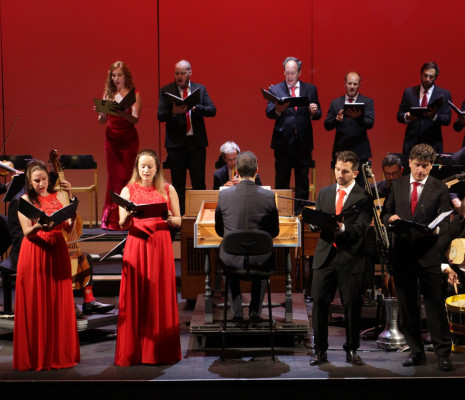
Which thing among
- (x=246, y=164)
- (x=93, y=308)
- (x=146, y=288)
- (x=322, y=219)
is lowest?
(x=93, y=308)

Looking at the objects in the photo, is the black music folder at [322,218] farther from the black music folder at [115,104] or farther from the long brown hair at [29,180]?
the black music folder at [115,104]

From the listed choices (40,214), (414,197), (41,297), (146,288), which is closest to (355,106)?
(414,197)

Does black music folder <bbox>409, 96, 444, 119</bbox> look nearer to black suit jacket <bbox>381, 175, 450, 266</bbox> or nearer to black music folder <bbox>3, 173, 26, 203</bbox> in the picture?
black suit jacket <bbox>381, 175, 450, 266</bbox>

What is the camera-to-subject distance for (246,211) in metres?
4.79

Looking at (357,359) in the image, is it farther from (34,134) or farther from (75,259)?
(34,134)

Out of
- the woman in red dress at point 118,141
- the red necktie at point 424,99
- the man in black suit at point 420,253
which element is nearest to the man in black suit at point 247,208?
the man in black suit at point 420,253

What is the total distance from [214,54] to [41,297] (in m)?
5.37

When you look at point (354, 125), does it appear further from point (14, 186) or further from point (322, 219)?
point (14, 186)

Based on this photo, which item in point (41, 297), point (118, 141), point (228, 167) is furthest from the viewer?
point (118, 141)

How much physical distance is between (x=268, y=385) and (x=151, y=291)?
100 cm

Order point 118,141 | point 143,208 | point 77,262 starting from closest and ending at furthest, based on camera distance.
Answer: point 143,208 < point 77,262 < point 118,141

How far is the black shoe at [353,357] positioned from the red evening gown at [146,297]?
1.19m

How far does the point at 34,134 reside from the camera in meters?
9.24

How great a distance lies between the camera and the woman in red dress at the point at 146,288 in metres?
4.71
